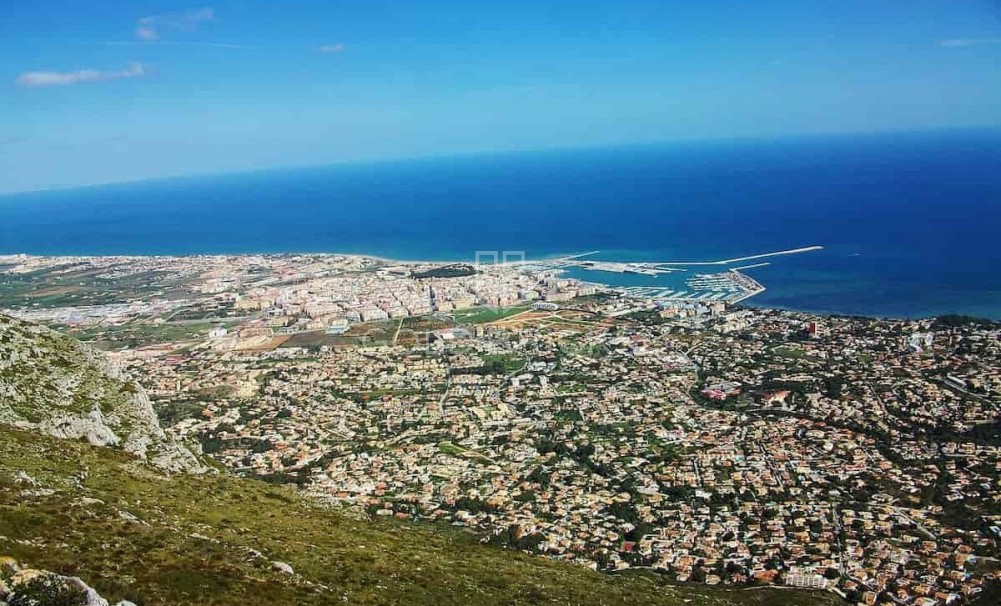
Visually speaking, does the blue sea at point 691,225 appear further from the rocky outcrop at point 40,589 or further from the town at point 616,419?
the rocky outcrop at point 40,589

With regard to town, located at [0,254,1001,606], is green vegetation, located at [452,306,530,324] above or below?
above

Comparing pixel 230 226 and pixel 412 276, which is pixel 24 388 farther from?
pixel 230 226

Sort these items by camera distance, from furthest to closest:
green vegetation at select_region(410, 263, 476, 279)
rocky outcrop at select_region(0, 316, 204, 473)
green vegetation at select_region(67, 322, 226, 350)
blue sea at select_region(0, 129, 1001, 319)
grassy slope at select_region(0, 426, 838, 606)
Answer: green vegetation at select_region(410, 263, 476, 279)
blue sea at select_region(0, 129, 1001, 319)
green vegetation at select_region(67, 322, 226, 350)
rocky outcrop at select_region(0, 316, 204, 473)
grassy slope at select_region(0, 426, 838, 606)

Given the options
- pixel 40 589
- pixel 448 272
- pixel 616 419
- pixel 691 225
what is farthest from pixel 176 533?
pixel 691 225

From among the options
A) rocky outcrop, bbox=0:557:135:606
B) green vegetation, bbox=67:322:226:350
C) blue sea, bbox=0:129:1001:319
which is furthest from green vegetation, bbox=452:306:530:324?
rocky outcrop, bbox=0:557:135:606

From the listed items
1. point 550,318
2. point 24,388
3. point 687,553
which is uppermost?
point 24,388

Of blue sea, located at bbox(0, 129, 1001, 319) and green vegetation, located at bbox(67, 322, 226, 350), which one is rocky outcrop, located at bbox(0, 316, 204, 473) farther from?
blue sea, located at bbox(0, 129, 1001, 319)

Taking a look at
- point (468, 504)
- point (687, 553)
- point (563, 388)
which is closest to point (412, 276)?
point (563, 388)

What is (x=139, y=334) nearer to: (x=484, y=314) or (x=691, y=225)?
(x=484, y=314)
